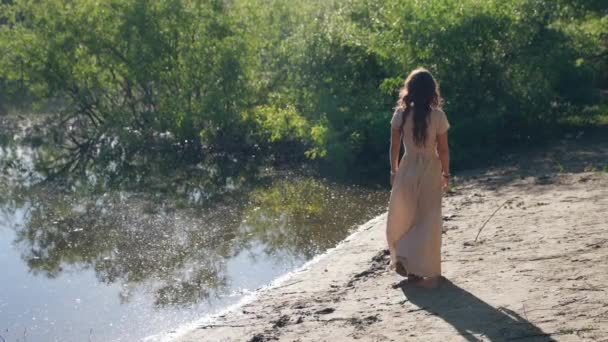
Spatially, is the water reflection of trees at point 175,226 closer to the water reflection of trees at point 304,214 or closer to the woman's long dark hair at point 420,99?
the water reflection of trees at point 304,214

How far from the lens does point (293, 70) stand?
1683cm

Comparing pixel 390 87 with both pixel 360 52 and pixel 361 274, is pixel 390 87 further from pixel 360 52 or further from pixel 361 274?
pixel 361 274

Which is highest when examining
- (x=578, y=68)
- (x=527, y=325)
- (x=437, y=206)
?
(x=578, y=68)

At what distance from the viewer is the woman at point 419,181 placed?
6.91 metres

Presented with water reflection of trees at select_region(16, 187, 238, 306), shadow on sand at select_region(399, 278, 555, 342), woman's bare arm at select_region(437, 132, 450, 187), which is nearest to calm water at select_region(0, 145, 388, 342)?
water reflection of trees at select_region(16, 187, 238, 306)

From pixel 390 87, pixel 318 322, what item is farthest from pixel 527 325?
pixel 390 87

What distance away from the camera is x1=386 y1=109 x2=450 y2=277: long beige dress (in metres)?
7.00

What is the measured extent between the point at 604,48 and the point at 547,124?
322 cm

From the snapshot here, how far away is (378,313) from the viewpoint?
679 centimetres

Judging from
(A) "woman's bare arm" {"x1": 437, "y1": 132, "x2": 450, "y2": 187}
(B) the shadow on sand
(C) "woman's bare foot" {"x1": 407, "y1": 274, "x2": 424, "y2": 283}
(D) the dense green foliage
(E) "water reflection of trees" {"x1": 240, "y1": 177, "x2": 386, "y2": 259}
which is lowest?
(B) the shadow on sand

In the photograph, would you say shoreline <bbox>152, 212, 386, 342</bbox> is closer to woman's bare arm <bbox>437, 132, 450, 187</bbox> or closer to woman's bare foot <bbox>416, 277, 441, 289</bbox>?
woman's bare foot <bbox>416, 277, 441, 289</bbox>

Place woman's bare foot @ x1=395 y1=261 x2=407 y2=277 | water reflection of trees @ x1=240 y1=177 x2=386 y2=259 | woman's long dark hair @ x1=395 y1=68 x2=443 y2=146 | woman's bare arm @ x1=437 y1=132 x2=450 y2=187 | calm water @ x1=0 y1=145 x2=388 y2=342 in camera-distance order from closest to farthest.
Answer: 1. woman's long dark hair @ x1=395 y1=68 x2=443 y2=146
2. woman's bare arm @ x1=437 y1=132 x2=450 y2=187
3. woman's bare foot @ x1=395 y1=261 x2=407 y2=277
4. calm water @ x1=0 y1=145 x2=388 y2=342
5. water reflection of trees @ x1=240 y1=177 x2=386 y2=259

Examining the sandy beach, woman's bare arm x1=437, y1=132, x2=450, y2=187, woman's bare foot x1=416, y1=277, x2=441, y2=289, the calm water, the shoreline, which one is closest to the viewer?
the sandy beach

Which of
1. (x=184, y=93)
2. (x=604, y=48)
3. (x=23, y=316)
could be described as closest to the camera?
(x=23, y=316)
